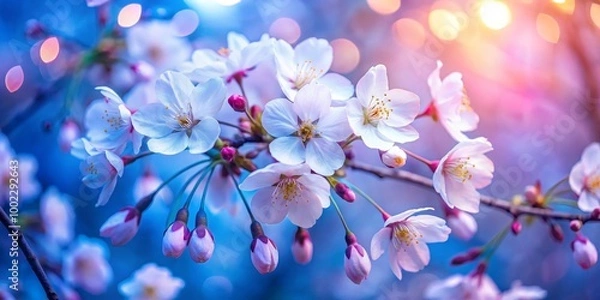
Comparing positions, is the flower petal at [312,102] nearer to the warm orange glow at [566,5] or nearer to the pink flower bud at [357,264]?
the pink flower bud at [357,264]

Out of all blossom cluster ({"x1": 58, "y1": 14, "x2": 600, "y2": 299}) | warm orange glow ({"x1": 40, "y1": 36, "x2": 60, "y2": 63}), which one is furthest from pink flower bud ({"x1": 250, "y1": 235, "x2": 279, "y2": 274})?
warm orange glow ({"x1": 40, "y1": 36, "x2": 60, "y2": 63})

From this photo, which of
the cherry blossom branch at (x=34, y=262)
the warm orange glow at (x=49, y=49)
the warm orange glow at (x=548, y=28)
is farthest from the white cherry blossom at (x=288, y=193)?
the warm orange glow at (x=548, y=28)

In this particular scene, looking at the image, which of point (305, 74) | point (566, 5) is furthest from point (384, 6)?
point (305, 74)

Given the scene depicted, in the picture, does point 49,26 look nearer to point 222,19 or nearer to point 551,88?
point 222,19

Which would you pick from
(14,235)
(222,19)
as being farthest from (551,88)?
(14,235)

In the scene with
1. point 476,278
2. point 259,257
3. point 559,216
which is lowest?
point 476,278

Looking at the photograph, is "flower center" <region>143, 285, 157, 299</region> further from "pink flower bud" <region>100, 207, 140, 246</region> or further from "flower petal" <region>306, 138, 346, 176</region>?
"flower petal" <region>306, 138, 346, 176</region>
